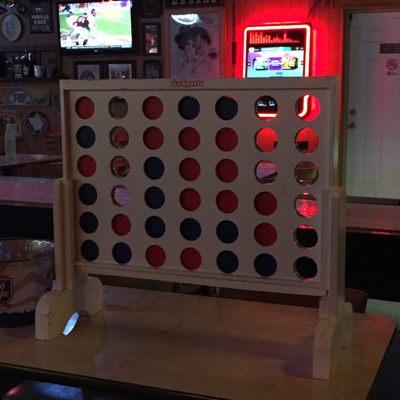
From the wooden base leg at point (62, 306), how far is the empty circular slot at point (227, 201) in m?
0.33

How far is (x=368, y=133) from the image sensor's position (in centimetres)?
611

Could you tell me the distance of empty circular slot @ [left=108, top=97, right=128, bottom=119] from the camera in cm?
116

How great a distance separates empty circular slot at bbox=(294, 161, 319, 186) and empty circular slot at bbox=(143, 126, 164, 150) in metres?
0.25

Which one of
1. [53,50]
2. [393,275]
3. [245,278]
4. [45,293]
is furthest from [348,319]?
[53,50]

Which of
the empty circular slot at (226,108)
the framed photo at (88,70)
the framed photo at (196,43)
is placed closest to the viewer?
the empty circular slot at (226,108)

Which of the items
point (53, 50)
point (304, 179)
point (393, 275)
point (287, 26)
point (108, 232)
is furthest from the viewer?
point (53, 50)

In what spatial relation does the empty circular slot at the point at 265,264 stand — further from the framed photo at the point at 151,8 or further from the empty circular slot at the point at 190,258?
the framed photo at the point at 151,8

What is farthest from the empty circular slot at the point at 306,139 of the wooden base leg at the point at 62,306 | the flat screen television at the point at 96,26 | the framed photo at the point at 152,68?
the flat screen television at the point at 96,26

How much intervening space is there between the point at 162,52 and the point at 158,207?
5.60 metres

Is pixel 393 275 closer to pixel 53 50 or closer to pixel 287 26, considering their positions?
pixel 287 26

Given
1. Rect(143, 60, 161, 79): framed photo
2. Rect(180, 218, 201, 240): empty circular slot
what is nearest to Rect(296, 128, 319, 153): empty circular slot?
Rect(180, 218, 201, 240): empty circular slot

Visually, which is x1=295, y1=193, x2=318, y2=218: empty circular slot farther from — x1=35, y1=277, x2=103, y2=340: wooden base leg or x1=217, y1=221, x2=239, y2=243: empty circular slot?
x1=35, y1=277, x2=103, y2=340: wooden base leg

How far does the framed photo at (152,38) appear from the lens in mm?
6547

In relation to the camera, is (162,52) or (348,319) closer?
(348,319)
